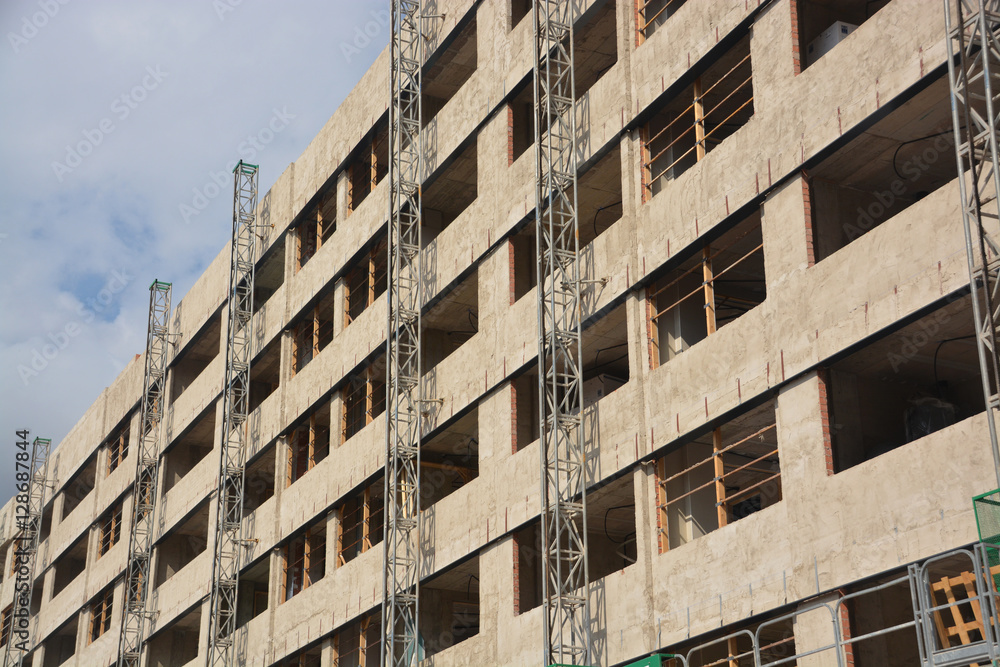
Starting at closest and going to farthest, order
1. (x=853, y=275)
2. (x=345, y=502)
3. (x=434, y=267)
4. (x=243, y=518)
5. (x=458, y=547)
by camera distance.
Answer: (x=853, y=275) < (x=458, y=547) < (x=434, y=267) < (x=345, y=502) < (x=243, y=518)

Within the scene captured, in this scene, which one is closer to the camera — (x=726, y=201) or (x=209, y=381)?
(x=726, y=201)

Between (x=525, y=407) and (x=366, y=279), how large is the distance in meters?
12.0

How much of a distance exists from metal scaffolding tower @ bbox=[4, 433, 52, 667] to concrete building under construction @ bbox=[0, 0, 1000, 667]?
19533 mm

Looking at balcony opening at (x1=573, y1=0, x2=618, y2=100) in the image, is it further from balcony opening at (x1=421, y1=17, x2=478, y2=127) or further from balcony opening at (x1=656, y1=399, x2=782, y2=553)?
balcony opening at (x1=656, y1=399, x2=782, y2=553)

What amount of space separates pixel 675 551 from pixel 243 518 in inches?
885

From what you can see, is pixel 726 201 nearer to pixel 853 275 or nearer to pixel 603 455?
pixel 853 275

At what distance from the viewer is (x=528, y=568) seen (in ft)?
93.5

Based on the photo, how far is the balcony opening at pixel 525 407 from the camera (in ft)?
96.0

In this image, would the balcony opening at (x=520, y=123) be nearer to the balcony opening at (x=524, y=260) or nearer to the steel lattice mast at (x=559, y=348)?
the steel lattice mast at (x=559, y=348)

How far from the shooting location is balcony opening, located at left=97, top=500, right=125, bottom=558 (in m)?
55.6

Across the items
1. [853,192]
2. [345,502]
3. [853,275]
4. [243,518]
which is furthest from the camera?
[243,518]

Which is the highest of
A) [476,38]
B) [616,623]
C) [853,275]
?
[476,38]

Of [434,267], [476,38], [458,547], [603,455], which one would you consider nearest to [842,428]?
[603,455]

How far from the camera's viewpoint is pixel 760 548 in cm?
2155
